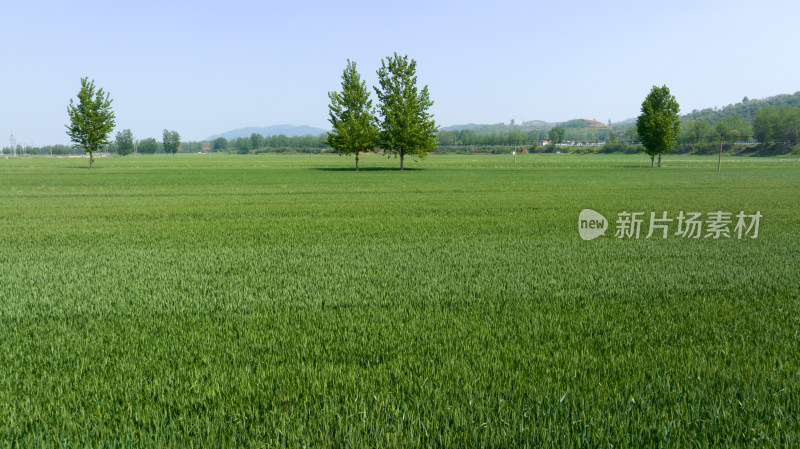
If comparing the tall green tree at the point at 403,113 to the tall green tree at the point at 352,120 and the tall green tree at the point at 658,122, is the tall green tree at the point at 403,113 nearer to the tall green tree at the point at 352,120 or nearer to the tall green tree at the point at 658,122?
the tall green tree at the point at 352,120

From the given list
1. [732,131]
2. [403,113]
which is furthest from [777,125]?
[403,113]

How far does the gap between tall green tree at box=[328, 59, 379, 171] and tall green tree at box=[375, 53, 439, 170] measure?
127 cm

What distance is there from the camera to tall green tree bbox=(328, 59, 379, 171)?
54156mm

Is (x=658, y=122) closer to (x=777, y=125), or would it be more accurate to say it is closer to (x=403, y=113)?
(x=403, y=113)

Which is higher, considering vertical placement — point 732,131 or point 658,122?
point 732,131

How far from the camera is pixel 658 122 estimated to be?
67.9 meters

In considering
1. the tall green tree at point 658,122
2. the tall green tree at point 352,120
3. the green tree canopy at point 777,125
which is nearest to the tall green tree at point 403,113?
the tall green tree at point 352,120

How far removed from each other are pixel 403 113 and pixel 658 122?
34.7 meters

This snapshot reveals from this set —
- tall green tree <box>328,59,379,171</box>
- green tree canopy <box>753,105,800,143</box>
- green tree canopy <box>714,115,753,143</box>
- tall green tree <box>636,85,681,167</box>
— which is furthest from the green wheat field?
green tree canopy <box>714,115,753,143</box>

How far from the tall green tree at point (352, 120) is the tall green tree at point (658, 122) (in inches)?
1424

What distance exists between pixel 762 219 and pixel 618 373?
1419 cm

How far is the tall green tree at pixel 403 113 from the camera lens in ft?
179

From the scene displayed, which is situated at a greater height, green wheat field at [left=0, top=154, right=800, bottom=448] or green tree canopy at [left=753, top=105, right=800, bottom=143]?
green tree canopy at [left=753, top=105, right=800, bottom=143]

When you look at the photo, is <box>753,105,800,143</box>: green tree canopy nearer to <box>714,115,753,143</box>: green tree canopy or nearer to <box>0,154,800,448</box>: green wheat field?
<box>714,115,753,143</box>: green tree canopy
